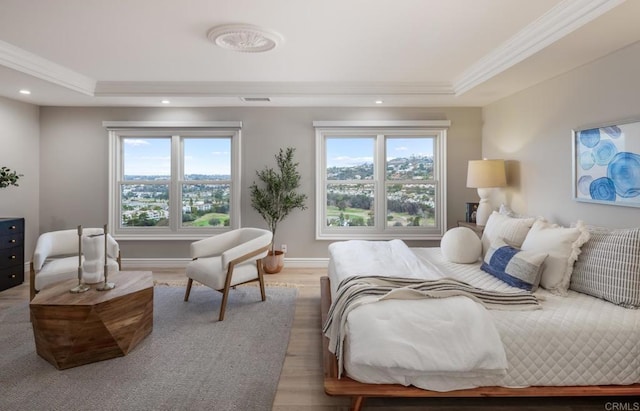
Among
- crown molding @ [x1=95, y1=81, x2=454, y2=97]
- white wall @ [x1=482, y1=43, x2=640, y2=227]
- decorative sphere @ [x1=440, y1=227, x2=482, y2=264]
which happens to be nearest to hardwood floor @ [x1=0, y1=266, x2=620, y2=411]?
decorative sphere @ [x1=440, y1=227, x2=482, y2=264]

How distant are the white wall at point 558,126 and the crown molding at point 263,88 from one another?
2.93 ft

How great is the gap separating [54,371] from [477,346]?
2684 mm

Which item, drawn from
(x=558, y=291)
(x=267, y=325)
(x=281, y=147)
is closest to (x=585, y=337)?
(x=558, y=291)

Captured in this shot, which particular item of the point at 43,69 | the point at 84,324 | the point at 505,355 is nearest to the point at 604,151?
the point at 505,355

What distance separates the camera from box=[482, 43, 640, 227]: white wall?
9.12 feet

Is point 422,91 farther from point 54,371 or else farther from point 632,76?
point 54,371

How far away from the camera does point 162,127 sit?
5.03 m

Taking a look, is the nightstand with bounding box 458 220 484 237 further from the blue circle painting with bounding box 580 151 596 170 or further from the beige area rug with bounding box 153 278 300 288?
the beige area rug with bounding box 153 278 300 288

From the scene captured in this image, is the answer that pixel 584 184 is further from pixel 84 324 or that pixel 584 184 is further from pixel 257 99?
pixel 84 324

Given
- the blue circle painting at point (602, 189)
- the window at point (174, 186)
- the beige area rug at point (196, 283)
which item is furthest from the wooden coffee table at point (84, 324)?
the blue circle painting at point (602, 189)

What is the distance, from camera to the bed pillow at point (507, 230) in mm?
3031

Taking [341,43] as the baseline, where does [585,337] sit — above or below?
below

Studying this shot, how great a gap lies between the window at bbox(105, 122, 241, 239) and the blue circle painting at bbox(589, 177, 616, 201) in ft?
13.3

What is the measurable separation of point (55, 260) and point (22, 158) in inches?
83.3
